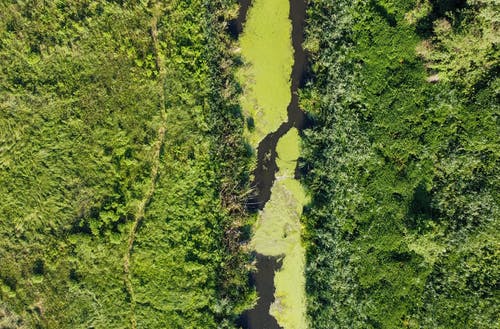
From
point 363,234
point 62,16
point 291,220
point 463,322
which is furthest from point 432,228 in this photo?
point 62,16

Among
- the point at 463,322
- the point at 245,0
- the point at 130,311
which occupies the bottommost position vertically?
the point at 130,311

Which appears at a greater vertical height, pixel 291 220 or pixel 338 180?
pixel 338 180

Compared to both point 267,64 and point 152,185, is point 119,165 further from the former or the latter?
point 267,64

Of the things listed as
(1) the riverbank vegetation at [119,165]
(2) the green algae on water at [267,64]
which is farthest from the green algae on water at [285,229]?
(1) the riverbank vegetation at [119,165]

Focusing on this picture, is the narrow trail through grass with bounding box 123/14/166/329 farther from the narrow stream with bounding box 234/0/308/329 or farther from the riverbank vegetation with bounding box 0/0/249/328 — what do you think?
the narrow stream with bounding box 234/0/308/329

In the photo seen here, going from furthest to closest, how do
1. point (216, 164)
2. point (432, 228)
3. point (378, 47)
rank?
point (216, 164)
point (378, 47)
point (432, 228)

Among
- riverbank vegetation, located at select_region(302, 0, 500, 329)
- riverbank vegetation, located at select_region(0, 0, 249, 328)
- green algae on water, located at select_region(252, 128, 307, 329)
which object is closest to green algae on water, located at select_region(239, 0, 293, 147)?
riverbank vegetation, located at select_region(0, 0, 249, 328)

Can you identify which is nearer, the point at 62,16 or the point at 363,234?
the point at 363,234

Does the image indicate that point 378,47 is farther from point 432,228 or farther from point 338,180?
point 432,228
